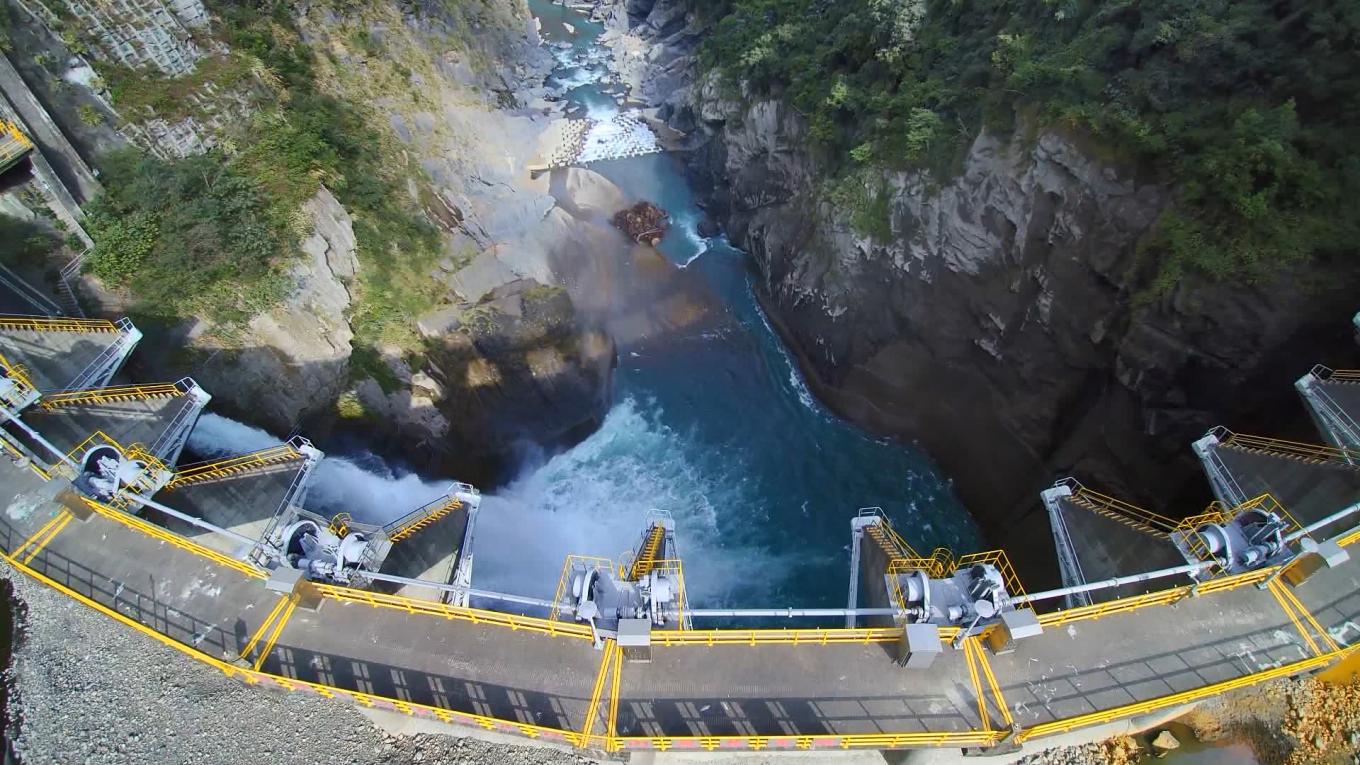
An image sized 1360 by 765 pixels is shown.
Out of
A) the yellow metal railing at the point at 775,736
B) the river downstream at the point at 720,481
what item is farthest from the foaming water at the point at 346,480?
the yellow metal railing at the point at 775,736

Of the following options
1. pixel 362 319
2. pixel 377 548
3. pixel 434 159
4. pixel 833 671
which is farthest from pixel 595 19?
pixel 833 671

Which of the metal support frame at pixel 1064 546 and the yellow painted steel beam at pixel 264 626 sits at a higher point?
the metal support frame at pixel 1064 546

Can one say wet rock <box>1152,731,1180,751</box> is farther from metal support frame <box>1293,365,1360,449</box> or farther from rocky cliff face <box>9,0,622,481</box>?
rocky cliff face <box>9,0,622,481</box>

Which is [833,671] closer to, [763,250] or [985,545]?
[985,545]

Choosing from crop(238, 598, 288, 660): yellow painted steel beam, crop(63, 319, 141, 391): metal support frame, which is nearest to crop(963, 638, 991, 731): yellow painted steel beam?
crop(238, 598, 288, 660): yellow painted steel beam

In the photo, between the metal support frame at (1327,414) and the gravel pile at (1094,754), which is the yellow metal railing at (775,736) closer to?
the gravel pile at (1094,754)

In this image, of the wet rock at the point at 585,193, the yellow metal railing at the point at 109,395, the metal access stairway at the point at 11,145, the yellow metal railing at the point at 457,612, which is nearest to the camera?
the yellow metal railing at the point at 457,612

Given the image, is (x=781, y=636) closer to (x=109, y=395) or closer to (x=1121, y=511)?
(x=1121, y=511)
